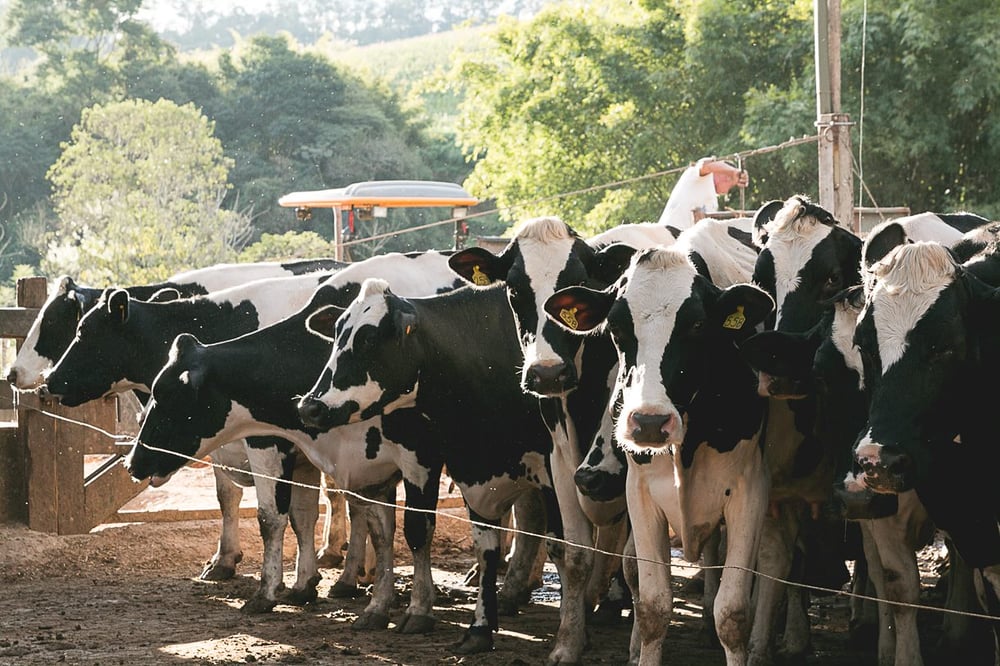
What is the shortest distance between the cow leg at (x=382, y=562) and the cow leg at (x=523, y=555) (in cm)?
69

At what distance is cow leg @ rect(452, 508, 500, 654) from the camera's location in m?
7.45

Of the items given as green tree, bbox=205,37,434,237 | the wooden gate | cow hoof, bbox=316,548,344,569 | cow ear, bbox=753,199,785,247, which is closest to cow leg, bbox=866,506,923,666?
cow ear, bbox=753,199,785,247

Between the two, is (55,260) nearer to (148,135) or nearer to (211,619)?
(148,135)

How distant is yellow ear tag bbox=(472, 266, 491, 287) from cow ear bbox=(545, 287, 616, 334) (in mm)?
1161

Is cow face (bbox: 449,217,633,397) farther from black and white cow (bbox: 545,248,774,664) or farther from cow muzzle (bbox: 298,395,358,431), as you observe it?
cow muzzle (bbox: 298,395,358,431)

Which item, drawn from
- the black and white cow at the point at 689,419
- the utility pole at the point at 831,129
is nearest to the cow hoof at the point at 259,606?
the black and white cow at the point at 689,419

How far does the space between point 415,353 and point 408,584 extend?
252 cm

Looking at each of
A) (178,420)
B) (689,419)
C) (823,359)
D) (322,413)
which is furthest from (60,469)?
(823,359)

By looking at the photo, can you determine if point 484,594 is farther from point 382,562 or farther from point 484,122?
point 484,122

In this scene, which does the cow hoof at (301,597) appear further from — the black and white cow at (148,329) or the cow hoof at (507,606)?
the cow hoof at (507,606)

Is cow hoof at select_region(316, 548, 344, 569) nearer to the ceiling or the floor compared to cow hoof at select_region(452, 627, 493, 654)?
nearer to the floor

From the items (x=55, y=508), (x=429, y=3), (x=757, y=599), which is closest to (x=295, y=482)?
(x=55, y=508)

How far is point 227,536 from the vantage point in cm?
1034

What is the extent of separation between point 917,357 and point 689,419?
1.18 m
